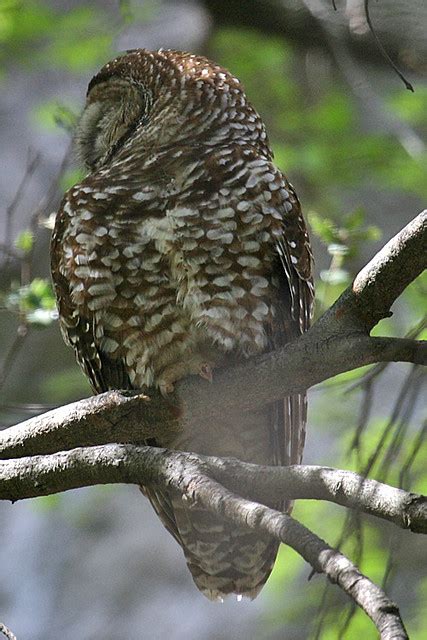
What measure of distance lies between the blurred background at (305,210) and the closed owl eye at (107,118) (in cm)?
9

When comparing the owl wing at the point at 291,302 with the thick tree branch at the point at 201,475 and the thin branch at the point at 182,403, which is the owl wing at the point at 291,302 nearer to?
the thin branch at the point at 182,403

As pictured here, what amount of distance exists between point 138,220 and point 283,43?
282 centimetres

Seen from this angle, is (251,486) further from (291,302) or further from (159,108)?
(159,108)

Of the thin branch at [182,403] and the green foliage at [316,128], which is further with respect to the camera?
the green foliage at [316,128]

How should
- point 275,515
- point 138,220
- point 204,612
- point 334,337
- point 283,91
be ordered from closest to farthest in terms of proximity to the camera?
point 275,515
point 334,337
point 138,220
point 283,91
point 204,612

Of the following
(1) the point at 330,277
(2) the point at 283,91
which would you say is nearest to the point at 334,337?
(1) the point at 330,277

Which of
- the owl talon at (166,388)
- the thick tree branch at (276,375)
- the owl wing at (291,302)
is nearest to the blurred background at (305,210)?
the thick tree branch at (276,375)

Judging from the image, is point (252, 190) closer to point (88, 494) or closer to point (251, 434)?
point (251, 434)

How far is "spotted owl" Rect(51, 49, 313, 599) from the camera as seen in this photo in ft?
11.5

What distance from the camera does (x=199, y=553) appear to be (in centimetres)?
389

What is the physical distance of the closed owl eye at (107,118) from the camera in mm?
4199

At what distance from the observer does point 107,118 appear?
436cm

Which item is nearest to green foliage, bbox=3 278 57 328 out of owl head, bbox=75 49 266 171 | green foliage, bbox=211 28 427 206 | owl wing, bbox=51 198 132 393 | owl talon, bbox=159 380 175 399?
owl wing, bbox=51 198 132 393

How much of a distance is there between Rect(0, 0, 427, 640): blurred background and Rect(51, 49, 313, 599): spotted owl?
0.32 metres
